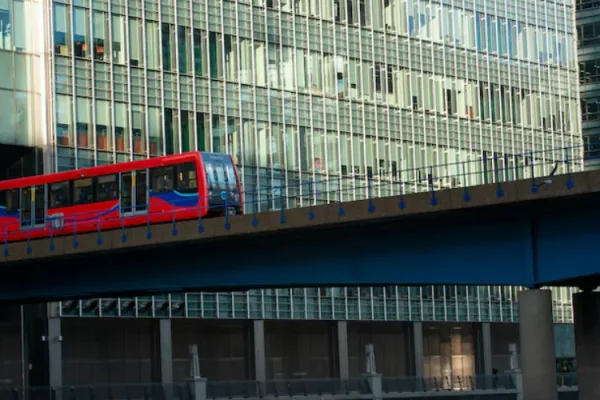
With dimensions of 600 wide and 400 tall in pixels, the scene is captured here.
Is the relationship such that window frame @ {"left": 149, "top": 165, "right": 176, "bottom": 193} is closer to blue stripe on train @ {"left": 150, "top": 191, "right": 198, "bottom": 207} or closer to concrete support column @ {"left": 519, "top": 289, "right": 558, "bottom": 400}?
blue stripe on train @ {"left": 150, "top": 191, "right": 198, "bottom": 207}

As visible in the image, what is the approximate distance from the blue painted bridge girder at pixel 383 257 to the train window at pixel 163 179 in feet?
18.4

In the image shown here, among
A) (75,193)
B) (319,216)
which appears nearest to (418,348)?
(75,193)

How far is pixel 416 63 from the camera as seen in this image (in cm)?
9650

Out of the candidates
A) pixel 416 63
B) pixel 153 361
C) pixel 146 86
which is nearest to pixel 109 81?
pixel 146 86

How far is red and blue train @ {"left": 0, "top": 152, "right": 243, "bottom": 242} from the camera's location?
56938mm

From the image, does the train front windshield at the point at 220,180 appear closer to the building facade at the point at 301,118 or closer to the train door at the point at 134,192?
the train door at the point at 134,192

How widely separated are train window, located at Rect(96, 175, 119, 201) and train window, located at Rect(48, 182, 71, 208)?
167 cm

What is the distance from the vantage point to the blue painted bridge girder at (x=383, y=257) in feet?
131

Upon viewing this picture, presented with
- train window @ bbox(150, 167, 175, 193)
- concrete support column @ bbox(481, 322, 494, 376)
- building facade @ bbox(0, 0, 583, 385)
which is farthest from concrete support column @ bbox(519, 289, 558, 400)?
concrete support column @ bbox(481, 322, 494, 376)

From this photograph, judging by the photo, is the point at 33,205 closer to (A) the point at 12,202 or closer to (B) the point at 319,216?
(A) the point at 12,202

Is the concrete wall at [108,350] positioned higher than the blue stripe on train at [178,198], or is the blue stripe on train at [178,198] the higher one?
the blue stripe on train at [178,198]

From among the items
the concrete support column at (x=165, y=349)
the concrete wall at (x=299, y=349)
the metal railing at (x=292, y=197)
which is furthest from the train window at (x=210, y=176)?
the concrete wall at (x=299, y=349)

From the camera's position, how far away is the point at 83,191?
60.1 metres

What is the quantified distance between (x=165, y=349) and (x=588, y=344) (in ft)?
138
